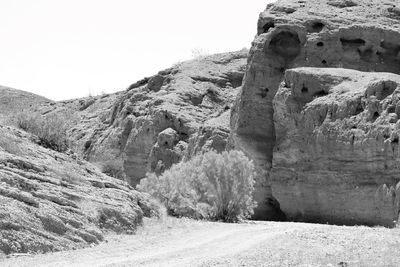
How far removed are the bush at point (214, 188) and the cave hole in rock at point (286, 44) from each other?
16381 mm

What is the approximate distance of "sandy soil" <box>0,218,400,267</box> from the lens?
417 inches

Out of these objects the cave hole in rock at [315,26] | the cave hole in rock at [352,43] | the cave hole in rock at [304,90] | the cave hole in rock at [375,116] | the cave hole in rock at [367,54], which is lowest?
the cave hole in rock at [375,116]

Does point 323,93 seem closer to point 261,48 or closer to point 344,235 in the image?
point 261,48

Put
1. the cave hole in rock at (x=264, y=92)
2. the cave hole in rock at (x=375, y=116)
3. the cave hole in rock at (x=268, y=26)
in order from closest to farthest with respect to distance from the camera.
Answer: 1. the cave hole in rock at (x=375, y=116)
2. the cave hole in rock at (x=264, y=92)
3. the cave hole in rock at (x=268, y=26)

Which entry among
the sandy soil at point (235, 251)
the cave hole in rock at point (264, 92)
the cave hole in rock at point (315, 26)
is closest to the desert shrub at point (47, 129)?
the sandy soil at point (235, 251)

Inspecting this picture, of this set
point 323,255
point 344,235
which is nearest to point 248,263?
point 323,255

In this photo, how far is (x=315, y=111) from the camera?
34938 millimetres

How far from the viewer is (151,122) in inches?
2093

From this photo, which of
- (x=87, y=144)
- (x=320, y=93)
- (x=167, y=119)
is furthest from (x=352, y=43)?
(x=87, y=144)

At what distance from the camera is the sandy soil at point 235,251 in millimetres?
10594

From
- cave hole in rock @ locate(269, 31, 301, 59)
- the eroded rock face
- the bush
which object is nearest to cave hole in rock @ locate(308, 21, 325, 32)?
cave hole in rock @ locate(269, 31, 301, 59)

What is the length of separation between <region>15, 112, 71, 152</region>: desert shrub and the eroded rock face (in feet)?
49.9

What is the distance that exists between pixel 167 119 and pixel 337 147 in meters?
21.5

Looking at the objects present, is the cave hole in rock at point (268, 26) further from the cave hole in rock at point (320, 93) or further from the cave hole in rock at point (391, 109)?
the cave hole in rock at point (391, 109)
